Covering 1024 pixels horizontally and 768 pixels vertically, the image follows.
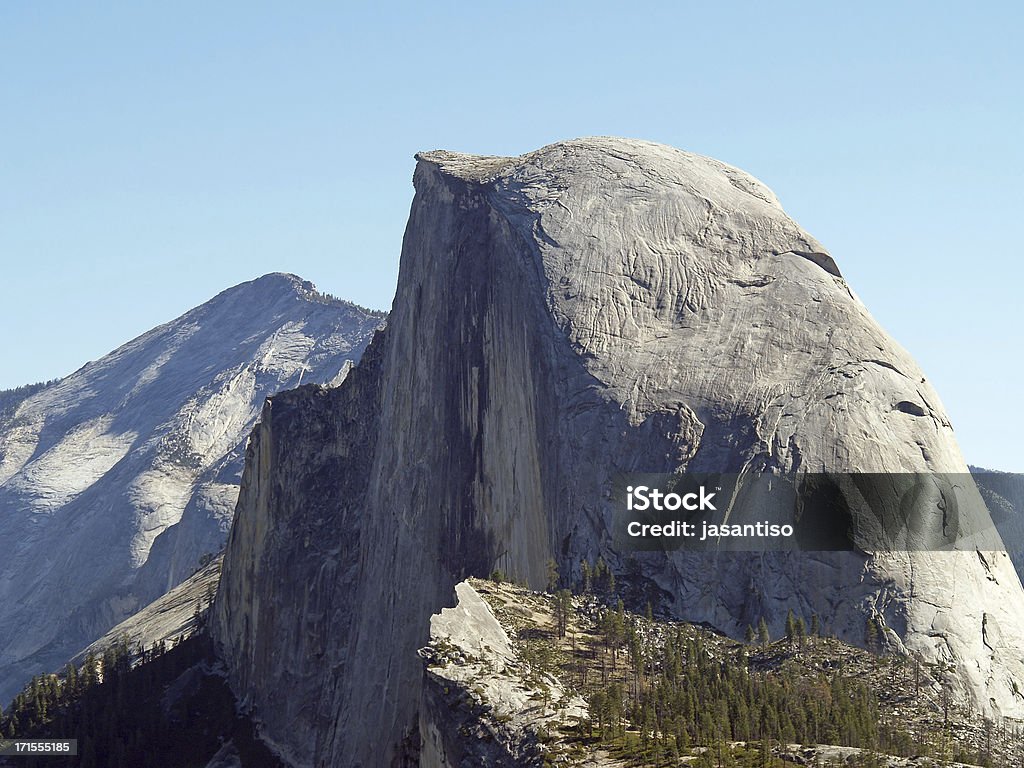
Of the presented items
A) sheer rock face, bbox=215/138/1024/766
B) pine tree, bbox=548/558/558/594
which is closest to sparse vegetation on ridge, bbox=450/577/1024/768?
pine tree, bbox=548/558/558/594

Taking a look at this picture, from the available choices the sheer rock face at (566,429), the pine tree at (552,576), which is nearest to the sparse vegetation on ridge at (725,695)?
the pine tree at (552,576)

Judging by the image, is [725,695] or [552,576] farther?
[552,576]

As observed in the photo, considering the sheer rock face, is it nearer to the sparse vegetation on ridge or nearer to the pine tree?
the pine tree

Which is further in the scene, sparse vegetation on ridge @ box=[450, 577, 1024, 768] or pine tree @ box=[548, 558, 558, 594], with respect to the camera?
pine tree @ box=[548, 558, 558, 594]

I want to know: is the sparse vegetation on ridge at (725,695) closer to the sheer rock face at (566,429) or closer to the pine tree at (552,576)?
the pine tree at (552,576)

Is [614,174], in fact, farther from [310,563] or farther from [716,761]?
[716,761]

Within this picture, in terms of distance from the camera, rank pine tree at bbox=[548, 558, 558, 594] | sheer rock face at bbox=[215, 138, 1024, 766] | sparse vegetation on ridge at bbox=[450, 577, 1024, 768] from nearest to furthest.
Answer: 1. sparse vegetation on ridge at bbox=[450, 577, 1024, 768]
2. sheer rock face at bbox=[215, 138, 1024, 766]
3. pine tree at bbox=[548, 558, 558, 594]

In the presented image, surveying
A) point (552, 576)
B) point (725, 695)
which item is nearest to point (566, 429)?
point (552, 576)

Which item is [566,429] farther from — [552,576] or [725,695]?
[725,695]

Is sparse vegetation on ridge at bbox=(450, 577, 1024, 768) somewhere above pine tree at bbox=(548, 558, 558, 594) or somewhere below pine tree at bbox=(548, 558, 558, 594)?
below
